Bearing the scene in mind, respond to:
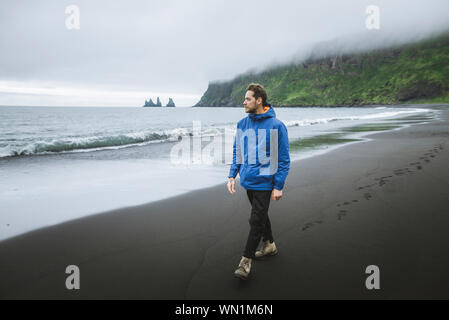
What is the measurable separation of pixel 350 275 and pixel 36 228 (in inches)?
209

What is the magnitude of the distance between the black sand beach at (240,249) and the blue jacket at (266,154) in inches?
47.0

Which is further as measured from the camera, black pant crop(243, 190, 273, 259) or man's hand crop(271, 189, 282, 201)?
black pant crop(243, 190, 273, 259)

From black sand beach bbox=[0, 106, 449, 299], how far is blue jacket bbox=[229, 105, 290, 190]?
47.0 inches

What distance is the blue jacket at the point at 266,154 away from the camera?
3371mm

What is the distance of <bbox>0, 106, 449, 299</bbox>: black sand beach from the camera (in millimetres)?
3139

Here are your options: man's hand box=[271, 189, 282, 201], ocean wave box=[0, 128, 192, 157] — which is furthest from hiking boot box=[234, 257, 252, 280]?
ocean wave box=[0, 128, 192, 157]

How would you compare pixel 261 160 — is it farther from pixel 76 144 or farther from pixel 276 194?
pixel 76 144

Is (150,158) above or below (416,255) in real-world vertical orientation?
above

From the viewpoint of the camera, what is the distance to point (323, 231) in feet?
14.8

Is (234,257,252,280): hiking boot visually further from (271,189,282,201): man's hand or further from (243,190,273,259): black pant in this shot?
(271,189,282,201): man's hand

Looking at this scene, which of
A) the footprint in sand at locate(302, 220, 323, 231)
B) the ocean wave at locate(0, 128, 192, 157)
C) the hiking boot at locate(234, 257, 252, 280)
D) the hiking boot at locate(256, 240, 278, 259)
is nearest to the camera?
the hiking boot at locate(234, 257, 252, 280)

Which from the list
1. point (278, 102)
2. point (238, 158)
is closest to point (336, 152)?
point (238, 158)
